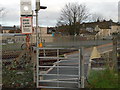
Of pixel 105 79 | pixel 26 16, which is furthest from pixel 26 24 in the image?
pixel 105 79

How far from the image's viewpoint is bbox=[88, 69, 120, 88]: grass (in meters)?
5.03

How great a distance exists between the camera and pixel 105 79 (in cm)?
514

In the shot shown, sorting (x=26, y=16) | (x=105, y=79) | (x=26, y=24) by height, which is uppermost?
(x=26, y=16)

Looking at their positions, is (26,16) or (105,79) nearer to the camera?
(105,79)

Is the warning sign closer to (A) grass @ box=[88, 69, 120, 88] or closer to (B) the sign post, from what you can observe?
(B) the sign post

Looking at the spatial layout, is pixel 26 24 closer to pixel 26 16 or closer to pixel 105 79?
pixel 26 16

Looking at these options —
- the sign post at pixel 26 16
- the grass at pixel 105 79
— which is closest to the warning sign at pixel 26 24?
the sign post at pixel 26 16

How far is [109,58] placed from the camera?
5.80 meters

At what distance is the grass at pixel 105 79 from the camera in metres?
5.03

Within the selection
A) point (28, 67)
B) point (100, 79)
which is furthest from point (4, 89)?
point (100, 79)

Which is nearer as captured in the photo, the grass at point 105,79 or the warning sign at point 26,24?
the grass at point 105,79

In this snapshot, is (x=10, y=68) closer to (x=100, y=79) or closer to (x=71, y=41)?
(x=100, y=79)

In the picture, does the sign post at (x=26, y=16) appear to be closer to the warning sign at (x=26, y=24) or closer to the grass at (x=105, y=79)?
the warning sign at (x=26, y=24)

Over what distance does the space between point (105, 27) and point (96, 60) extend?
208 ft
